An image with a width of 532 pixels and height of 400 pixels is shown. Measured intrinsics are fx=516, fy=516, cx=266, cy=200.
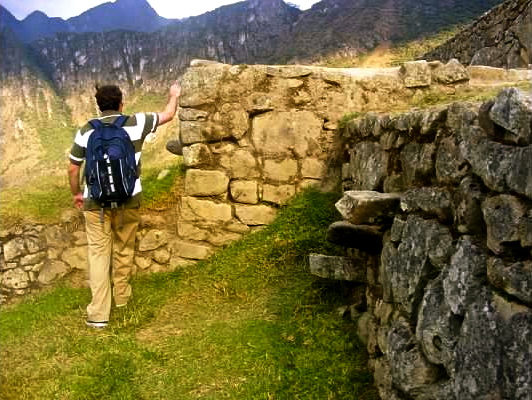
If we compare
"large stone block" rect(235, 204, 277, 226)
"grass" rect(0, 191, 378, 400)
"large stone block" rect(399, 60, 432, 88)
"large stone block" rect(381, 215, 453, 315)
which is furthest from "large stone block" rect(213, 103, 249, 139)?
"large stone block" rect(381, 215, 453, 315)

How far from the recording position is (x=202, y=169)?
4.92m

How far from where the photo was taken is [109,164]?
3.66 meters

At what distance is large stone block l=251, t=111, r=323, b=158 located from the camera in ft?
15.8

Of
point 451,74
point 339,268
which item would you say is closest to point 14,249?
point 339,268

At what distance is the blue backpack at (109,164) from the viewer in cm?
367

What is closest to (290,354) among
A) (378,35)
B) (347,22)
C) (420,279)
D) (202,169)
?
(420,279)

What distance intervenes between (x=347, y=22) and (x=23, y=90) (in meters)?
49.9

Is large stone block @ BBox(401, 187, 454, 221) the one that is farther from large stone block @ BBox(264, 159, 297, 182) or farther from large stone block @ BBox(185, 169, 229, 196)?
large stone block @ BBox(185, 169, 229, 196)

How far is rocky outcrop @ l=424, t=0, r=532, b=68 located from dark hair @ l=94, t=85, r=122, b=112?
5.58 metres

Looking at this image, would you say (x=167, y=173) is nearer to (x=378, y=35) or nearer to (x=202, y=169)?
(x=202, y=169)

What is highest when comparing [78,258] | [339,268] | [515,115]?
[515,115]

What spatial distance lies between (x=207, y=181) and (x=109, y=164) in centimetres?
136

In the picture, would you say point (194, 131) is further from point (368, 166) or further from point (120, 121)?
point (368, 166)

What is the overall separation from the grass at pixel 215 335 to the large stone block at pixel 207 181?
0.56 m
